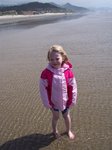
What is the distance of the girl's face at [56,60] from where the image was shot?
172 inches

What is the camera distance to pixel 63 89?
446cm

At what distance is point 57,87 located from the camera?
14.6ft

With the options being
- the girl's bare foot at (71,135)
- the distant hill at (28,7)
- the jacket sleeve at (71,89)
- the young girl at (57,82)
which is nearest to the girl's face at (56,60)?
the young girl at (57,82)

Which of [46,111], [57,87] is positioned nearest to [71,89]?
[57,87]

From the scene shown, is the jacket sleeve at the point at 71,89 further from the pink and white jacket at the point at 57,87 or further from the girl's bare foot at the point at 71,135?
the girl's bare foot at the point at 71,135

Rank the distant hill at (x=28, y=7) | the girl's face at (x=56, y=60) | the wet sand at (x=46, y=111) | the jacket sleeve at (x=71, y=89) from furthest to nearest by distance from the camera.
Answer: the distant hill at (x=28, y=7) < the wet sand at (x=46, y=111) < the jacket sleeve at (x=71, y=89) < the girl's face at (x=56, y=60)

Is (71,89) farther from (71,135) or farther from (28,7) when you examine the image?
(28,7)

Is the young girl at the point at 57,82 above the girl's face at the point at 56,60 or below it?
below

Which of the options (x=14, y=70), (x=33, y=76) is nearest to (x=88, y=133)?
(x=33, y=76)

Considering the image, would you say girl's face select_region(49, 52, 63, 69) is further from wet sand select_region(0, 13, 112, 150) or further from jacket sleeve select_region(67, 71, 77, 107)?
wet sand select_region(0, 13, 112, 150)

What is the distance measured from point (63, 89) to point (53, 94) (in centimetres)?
15

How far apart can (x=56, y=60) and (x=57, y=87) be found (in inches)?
14.2

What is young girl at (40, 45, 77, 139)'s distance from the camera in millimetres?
4398

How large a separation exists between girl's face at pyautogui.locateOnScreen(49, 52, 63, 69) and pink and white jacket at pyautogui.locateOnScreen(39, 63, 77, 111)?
0.17ft
